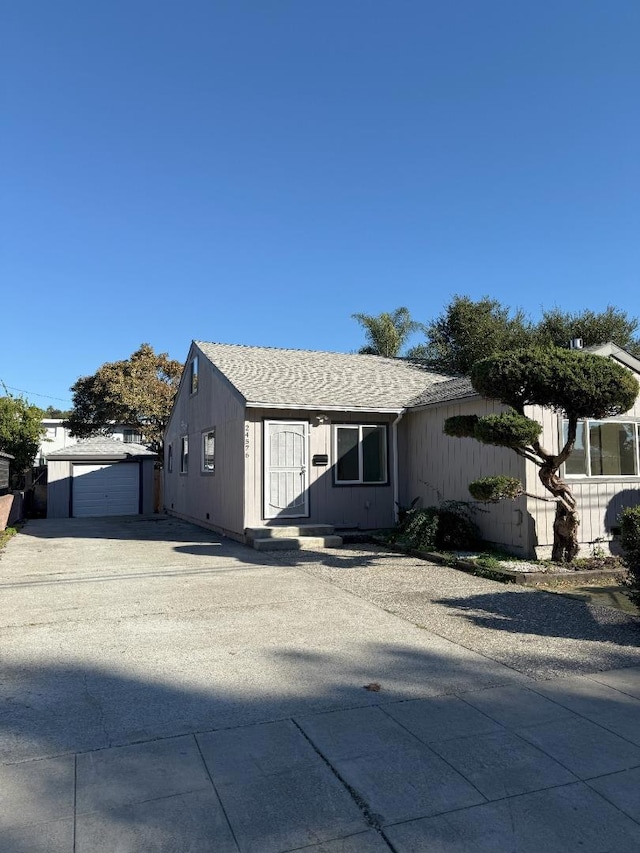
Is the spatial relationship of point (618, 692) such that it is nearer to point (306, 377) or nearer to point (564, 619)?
point (564, 619)

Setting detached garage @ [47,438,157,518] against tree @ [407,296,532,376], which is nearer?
detached garage @ [47,438,157,518]

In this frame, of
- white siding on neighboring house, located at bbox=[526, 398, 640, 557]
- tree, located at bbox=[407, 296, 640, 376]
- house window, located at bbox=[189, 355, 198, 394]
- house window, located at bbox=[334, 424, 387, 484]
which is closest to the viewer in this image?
white siding on neighboring house, located at bbox=[526, 398, 640, 557]

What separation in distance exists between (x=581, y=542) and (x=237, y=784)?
878 centimetres

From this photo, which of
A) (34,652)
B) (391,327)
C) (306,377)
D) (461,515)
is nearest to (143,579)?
(34,652)

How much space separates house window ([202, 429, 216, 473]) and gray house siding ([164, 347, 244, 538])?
0.55 ft

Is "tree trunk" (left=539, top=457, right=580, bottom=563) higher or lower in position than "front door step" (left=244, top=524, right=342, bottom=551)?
higher

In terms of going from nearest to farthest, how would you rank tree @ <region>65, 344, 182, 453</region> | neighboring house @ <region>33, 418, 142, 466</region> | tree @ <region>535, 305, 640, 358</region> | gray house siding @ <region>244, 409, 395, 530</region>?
gray house siding @ <region>244, 409, 395, 530</region> < tree @ <region>535, 305, 640, 358</region> < tree @ <region>65, 344, 182, 453</region> < neighboring house @ <region>33, 418, 142, 466</region>

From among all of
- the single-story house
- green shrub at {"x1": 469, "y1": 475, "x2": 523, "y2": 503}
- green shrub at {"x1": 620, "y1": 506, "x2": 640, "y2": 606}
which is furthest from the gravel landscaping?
the single-story house

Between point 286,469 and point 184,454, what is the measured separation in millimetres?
6605

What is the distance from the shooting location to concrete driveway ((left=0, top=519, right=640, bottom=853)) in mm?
2404

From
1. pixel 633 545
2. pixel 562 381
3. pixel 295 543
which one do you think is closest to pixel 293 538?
pixel 295 543

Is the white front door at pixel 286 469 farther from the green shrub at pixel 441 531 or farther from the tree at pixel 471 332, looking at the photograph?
the tree at pixel 471 332

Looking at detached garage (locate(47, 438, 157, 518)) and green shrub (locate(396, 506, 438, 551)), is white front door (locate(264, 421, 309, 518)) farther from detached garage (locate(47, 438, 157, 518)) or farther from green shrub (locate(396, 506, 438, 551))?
detached garage (locate(47, 438, 157, 518))

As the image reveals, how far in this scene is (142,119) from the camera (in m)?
12.3
